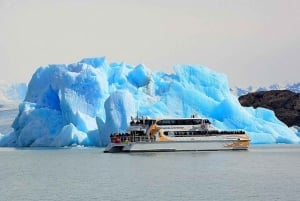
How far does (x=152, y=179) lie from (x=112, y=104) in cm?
2567

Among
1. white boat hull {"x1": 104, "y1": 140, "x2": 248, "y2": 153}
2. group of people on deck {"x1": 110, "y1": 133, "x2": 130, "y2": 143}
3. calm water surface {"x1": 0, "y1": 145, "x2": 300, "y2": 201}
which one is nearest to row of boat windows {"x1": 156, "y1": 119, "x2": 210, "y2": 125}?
white boat hull {"x1": 104, "y1": 140, "x2": 248, "y2": 153}

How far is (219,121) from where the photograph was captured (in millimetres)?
59281

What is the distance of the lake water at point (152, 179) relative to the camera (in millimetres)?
23188

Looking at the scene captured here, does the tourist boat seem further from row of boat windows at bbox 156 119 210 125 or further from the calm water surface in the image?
the calm water surface

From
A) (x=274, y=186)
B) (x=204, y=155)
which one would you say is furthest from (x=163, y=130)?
(x=274, y=186)

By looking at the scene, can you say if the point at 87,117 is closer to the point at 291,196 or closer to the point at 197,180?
the point at 197,180

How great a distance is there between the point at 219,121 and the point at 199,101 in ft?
7.68

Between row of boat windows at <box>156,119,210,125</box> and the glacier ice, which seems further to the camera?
the glacier ice

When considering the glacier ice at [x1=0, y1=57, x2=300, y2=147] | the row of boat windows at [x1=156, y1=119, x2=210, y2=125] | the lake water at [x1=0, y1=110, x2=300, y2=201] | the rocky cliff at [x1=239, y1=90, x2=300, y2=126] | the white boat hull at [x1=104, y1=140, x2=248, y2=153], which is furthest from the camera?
the rocky cliff at [x1=239, y1=90, x2=300, y2=126]

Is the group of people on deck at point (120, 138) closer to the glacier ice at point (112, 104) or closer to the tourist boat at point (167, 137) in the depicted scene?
the tourist boat at point (167, 137)

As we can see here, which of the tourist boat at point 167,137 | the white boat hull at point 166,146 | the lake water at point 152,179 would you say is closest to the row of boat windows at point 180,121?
the tourist boat at point 167,137

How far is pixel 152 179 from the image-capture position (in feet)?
93.3

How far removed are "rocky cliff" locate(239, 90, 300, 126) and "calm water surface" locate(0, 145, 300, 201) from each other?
5774 cm

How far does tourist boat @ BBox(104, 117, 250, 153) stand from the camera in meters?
47.5
